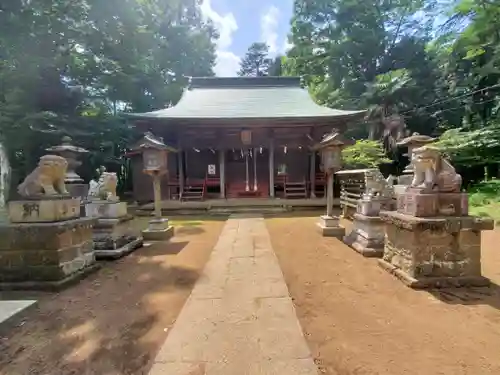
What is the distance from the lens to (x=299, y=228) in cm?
808

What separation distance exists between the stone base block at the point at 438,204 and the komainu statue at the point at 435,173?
84 millimetres

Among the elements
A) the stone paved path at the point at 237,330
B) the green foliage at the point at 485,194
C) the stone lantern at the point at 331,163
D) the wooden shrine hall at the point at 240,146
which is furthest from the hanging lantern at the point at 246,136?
the stone paved path at the point at 237,330

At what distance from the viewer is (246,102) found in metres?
15.8

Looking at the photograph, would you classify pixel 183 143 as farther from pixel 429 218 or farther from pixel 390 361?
pixel 390 361

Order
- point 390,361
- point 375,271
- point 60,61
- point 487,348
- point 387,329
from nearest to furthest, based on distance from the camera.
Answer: point 390,361 → point 487,348 → point 387,329 → point 375,271 → point 60,61

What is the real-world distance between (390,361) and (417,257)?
187 cm

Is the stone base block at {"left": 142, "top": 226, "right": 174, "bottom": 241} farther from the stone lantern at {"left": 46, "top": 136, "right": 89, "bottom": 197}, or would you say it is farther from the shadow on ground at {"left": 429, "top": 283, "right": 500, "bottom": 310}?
the shadow on ground at {"left": 429, "top": 283, "right": 500, "bottom": 310}

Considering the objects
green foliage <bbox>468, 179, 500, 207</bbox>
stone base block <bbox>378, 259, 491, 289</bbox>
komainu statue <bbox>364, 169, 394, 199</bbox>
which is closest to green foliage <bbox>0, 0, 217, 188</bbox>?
komainu statue <bbox>364, 169, 394, 199</bbox>

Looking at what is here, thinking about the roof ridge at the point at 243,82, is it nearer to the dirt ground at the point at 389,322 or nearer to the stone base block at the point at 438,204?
the dirt ground at the point at 389,322

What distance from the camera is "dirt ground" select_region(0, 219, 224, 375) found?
2271mm

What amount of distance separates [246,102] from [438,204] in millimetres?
13290

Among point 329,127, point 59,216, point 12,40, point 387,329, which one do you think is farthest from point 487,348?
point 12,40

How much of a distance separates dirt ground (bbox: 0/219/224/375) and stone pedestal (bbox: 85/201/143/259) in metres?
0.55

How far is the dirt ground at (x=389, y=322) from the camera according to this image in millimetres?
2174
